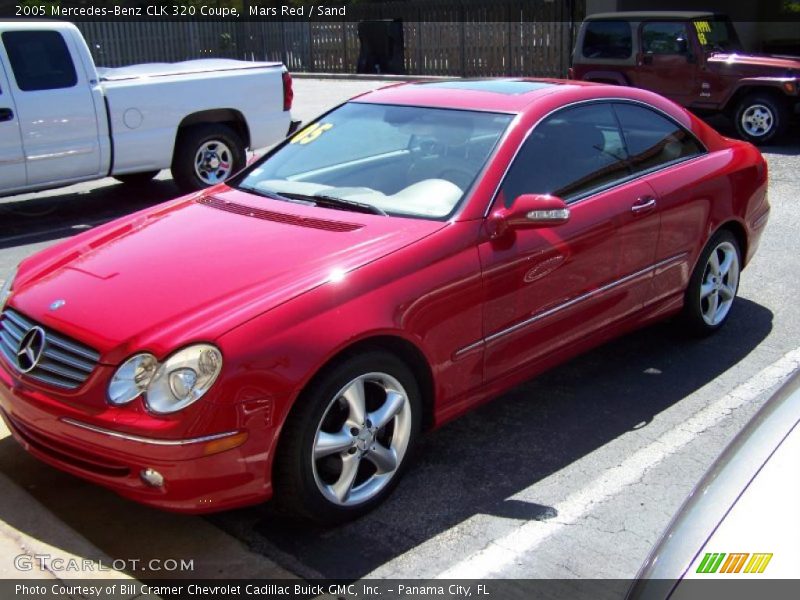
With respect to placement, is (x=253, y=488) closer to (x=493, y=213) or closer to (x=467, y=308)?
(x=467, y=308)

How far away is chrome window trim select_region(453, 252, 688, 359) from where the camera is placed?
412cm

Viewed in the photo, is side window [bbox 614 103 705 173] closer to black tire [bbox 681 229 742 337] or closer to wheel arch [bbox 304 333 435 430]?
black tire [bbox 681 229 742 337]

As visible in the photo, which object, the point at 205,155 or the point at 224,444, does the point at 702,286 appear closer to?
the point at 224,444

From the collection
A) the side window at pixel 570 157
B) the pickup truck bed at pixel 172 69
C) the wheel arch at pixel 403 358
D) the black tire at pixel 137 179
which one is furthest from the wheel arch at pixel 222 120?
the wheel arch at pixel 403 358

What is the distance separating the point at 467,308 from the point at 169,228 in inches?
57.6

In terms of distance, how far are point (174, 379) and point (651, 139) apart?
3254 mm

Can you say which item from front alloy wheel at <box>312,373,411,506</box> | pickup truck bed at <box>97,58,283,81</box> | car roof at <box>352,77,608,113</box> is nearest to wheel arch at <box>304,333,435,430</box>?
front alloy wheel at <box>312,373,411,506</box>

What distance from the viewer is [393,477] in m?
3.90

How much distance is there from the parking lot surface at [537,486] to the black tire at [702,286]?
0.37 ft

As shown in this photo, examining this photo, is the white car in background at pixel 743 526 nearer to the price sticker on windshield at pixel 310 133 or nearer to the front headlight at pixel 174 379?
the front headlight at pixel 174 379

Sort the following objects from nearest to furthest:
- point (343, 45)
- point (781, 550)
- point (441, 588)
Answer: point (781, 550), point (441, 588), point (343, 45)

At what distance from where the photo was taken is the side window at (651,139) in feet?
17.1

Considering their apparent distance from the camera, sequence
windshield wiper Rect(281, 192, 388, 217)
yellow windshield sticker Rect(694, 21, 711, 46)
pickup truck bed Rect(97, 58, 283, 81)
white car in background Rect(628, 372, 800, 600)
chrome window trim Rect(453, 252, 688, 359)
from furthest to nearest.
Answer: yellow windshield sticker Rect(694, 21, 711, 46), pickup truck bed Rect(97, 58, 283, 81), windshield wiper Rect(281, 192, 388, 217), chrome window trim Rect(453, 252, 688, 359), white car in background Rect(628, 372, 800, 600)

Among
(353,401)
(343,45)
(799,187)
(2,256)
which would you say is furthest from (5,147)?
(343,45)
